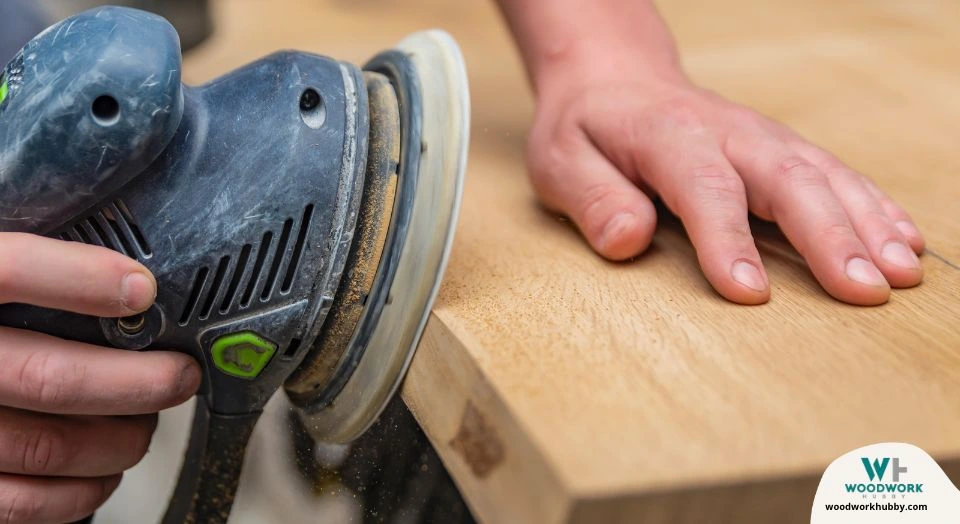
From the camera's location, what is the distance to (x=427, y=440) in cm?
63

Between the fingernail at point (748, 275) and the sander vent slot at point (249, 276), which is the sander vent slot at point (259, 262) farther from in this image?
the fingernail at point (748, 275)

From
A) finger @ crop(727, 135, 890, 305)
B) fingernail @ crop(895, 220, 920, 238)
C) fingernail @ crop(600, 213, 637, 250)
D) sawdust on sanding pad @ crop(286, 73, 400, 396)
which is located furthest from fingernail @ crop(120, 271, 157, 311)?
fingernail @ crop(895, 220, 920, 238)

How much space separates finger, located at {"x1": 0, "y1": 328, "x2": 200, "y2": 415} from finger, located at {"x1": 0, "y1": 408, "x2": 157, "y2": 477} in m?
0.04

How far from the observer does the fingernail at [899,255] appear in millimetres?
663

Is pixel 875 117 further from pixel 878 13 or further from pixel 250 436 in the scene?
pixel 250 436

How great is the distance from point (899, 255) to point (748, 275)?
0.13 meters

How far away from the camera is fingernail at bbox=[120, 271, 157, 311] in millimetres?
558

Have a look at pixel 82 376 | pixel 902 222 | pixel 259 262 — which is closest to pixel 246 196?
pixel 259 262

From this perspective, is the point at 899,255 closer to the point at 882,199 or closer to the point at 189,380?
the point at 882,199

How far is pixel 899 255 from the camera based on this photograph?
668mm

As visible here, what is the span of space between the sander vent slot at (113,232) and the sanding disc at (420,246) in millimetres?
173

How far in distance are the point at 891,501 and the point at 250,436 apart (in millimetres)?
481

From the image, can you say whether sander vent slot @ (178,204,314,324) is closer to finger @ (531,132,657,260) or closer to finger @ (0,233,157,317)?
finger @ (0,233,157,317)

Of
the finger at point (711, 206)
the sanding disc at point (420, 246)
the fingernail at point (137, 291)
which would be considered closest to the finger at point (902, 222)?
the finger at point (711, 206)
